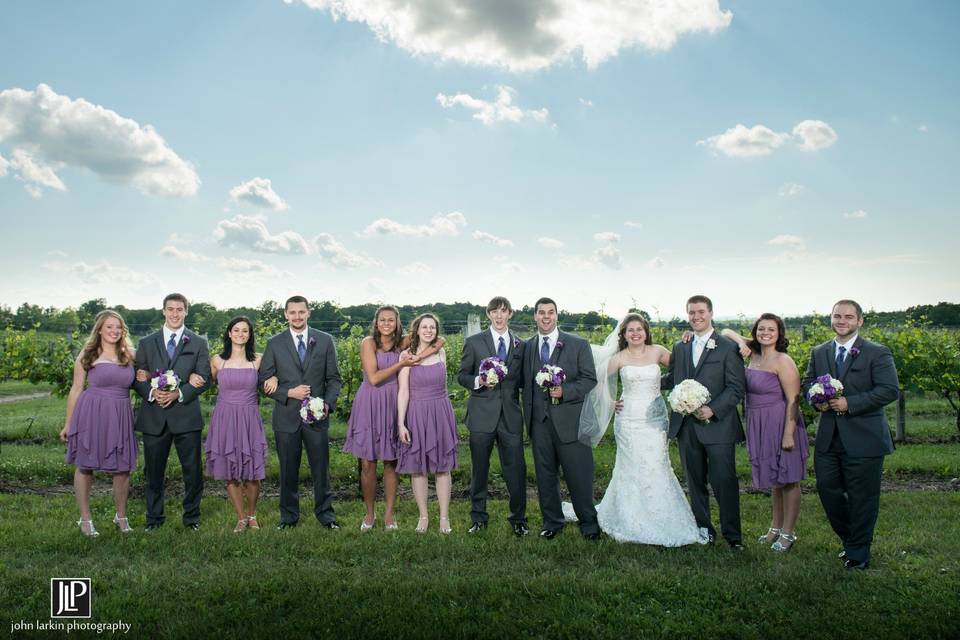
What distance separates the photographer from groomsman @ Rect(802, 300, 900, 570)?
5.90 meters

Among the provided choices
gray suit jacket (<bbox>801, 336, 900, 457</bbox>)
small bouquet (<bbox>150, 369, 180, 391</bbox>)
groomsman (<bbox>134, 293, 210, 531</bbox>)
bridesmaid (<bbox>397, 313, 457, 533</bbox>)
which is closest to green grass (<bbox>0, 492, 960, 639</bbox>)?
groomsman (<bbox>134, 293, 210, 531</bbox>)

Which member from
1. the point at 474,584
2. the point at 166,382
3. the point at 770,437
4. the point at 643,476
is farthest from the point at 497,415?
the point at 166,382

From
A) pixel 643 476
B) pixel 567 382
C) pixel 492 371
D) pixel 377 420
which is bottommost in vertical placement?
pixel 643 476

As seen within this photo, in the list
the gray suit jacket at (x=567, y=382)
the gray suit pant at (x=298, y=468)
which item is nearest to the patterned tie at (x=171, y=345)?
the gray suit pant at (x=298, y=468)

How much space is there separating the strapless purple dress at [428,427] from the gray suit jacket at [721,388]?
2.28 metres

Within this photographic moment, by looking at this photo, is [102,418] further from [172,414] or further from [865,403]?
[865,403]

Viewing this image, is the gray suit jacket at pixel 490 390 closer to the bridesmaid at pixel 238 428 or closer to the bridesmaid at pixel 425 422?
the bridesmaid at pixel 425 422

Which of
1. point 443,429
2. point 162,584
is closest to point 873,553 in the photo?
point 443,429

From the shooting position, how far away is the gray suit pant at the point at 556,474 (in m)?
6.72

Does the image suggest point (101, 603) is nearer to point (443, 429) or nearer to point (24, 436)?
point (443, 429)

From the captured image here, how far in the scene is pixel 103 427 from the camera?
693 cm

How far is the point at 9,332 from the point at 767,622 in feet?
50.0

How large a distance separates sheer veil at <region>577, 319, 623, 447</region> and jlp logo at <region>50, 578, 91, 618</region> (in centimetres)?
446

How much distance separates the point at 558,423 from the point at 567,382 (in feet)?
1.38
